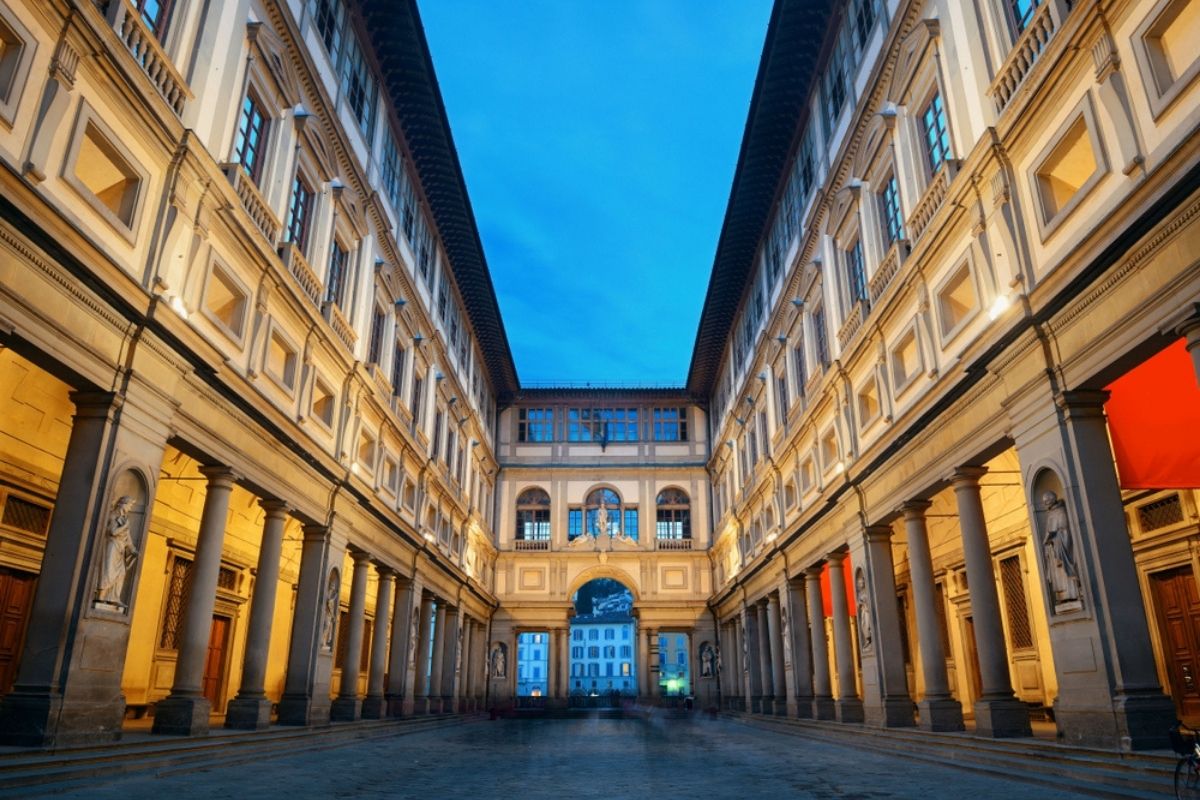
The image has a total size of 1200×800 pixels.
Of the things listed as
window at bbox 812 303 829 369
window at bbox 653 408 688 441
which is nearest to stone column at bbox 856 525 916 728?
window at bbox 812 303 829 369

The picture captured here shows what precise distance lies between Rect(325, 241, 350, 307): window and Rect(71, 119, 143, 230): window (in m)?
8.53

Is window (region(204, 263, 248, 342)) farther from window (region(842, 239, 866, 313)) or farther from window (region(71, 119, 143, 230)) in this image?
window (region(842, 239, 866, 313))

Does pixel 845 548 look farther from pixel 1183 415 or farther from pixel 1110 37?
pixel 1110 37

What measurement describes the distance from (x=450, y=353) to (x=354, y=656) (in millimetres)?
15338

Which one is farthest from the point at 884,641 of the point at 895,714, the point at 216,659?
the point at 216,659

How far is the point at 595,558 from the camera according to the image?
46.8 meters

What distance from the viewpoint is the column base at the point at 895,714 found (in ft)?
59.7

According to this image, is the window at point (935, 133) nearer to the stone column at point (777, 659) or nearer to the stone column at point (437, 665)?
the stone column at point (777, 659)

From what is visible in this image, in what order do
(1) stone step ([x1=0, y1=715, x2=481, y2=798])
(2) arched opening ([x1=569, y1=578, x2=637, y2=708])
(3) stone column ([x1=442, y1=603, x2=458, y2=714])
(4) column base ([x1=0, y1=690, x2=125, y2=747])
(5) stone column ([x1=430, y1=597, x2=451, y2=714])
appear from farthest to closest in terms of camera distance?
(2) arched opening ([x1=569, y1=578, x2=637, y2=708])
(3) stone column ([x1=442, y1=603, x2=458, y2=714])
(5) stone column ([x1=430, y1=597, x2=451, y2=714])
(4) column base ([x1=0, y1=690, x2=125, y2=747])
(1) stone step ([x1=0, y1=715, x2=481, y2=798])

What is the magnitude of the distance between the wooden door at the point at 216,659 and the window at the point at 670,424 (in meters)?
30.8

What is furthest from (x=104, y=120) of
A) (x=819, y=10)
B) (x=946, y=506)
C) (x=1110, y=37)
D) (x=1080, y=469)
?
(x=946, y=506)

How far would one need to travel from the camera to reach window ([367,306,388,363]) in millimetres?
24891

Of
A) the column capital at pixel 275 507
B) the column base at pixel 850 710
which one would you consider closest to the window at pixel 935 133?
the column base at pixel 850 710

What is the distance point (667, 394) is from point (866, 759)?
36324mm
